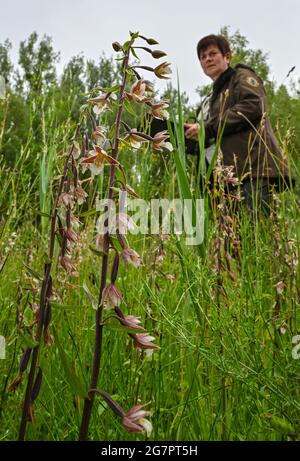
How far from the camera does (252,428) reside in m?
1.31

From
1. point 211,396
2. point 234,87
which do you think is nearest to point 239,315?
point 211,396

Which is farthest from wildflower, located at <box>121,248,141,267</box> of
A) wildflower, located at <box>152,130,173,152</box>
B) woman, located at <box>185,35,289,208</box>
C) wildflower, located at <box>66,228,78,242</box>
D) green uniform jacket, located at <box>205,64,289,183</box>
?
green uniform jacket, located at <box>205,64,289,183</box>

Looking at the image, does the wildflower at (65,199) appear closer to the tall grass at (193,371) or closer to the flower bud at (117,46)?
the tall grass at (193,371)

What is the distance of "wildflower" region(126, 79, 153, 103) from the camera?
3.52 ft

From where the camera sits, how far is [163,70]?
1.17m

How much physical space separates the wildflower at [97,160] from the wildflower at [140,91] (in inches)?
5.5

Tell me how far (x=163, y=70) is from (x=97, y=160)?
0.94 ft

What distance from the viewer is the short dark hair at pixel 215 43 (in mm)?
4414

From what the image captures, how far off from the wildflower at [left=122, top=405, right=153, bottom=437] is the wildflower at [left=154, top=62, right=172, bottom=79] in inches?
28.0

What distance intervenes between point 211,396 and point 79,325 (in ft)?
1.82

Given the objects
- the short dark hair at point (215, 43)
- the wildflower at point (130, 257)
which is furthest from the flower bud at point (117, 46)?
the short dark hair at point (215, 43)

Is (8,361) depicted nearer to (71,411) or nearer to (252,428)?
(71,411)

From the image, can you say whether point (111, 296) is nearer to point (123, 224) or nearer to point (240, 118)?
point (123, 224)
